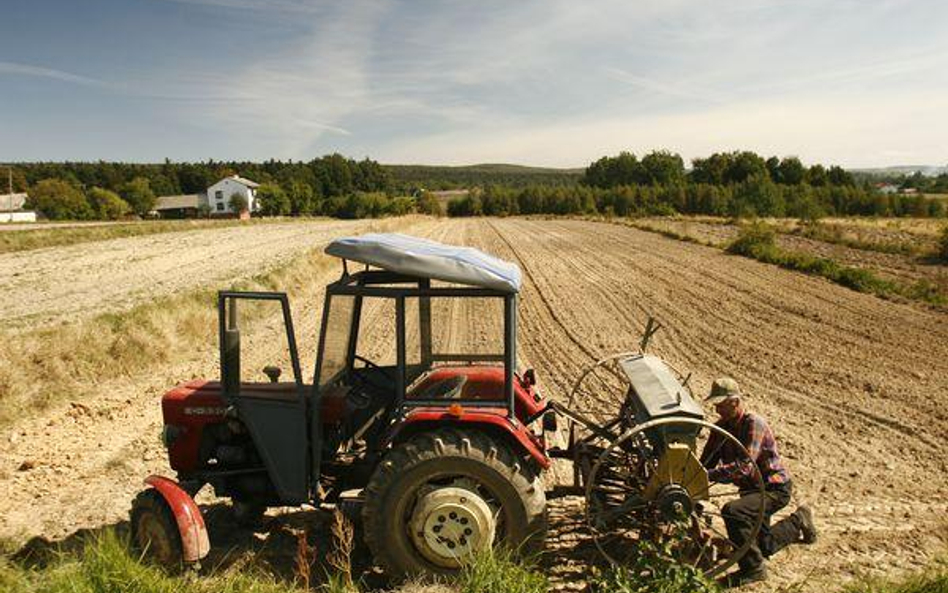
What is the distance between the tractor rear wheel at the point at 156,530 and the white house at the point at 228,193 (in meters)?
99.2

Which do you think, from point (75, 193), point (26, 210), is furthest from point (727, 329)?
point (26, 210)

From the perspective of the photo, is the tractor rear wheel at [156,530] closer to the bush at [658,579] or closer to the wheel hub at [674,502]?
the bush at [658,579]

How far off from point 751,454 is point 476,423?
2.06 meters

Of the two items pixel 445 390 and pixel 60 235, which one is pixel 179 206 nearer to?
pixel 60 235

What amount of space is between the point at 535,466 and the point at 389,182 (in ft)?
368

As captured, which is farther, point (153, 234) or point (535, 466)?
point (153, 234)

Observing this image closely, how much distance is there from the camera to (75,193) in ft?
273

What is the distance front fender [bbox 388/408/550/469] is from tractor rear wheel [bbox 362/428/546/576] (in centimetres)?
8

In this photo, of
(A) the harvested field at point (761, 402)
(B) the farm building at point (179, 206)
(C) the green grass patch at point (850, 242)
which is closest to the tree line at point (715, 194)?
(C) the green grass patch at point (850, 242)

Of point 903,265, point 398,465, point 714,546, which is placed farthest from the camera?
point 903,265

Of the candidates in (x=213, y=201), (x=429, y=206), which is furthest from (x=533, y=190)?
(x=213, y=201)

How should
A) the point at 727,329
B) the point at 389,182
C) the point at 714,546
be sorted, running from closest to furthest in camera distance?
the point at 714,546 < the point at 727,329 < the point at 389,182

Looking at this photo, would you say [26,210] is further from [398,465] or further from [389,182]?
[398,465]

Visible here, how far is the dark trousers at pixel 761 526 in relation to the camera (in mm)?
4543
